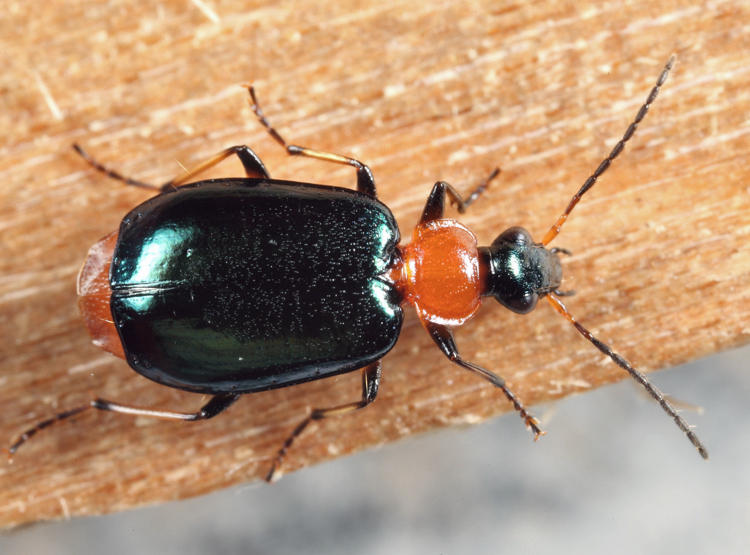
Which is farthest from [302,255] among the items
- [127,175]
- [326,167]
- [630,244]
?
[630,244]

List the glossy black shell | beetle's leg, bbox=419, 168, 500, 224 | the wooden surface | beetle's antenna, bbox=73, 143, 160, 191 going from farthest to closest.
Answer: beetle's antenna, bbox=73, 143, 160, 191 < the wooden surface < beetle's leg, bbox=419, 168, 500, 224 < the glossy black shell

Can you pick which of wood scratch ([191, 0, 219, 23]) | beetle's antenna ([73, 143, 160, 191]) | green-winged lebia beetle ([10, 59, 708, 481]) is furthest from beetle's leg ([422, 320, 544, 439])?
wood scratch ([191, 0, 219, 23])

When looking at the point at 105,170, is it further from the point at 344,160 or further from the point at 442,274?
the point at 442,274

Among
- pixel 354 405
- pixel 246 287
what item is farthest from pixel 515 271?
pixel 246 287

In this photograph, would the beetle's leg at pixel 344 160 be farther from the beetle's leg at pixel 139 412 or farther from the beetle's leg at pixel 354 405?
the beetle's leg at pixel 139 412

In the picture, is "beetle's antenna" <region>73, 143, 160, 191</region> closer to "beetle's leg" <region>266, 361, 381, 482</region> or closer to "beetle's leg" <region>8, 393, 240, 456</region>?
"beetle's leg" <region>8, 393, 240, 456</region>

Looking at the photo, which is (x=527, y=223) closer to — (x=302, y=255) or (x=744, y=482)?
(x=302, y=255)

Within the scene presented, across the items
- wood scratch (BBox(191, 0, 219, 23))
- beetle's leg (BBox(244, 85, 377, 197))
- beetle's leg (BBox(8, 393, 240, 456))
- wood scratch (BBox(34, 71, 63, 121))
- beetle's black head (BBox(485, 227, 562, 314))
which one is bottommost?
beetle's leg (BBox(8, 393, 240, 456))

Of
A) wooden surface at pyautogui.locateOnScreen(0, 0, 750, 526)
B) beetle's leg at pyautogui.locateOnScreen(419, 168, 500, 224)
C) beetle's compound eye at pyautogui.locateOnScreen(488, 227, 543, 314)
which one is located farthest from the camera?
wooden surface at pyautogui.locateOnScreen(0, 0, 750, 526)
